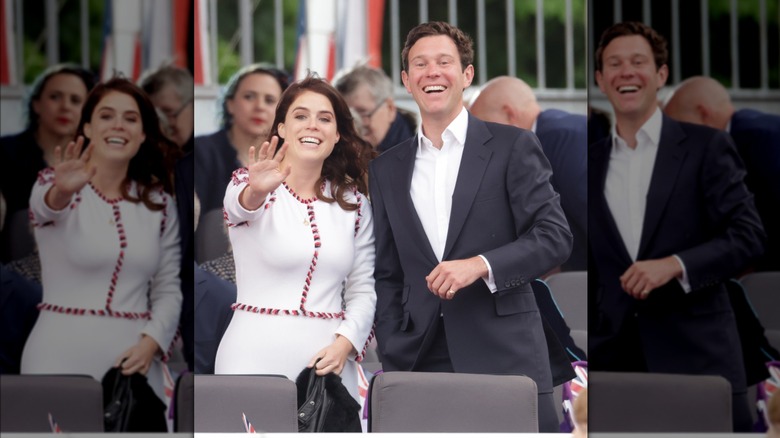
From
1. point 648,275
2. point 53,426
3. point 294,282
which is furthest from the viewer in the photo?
point 294,282

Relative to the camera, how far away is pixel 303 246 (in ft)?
15.9

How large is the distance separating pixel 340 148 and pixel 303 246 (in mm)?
466

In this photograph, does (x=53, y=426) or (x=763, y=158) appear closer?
(x=53, y=426)

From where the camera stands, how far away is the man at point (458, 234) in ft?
15.7

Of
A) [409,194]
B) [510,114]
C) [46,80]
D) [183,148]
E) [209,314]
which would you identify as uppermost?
[46,80]

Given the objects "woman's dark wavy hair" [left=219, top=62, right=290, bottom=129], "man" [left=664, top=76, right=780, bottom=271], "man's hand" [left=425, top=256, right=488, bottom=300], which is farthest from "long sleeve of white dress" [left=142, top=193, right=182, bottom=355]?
"man" [left=664, top=76, right=780, bottom=271]

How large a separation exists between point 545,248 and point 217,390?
1514 millimetres

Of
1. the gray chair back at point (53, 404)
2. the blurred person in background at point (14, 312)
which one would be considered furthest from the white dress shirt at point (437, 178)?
the blurred person in background at point (14, 312)

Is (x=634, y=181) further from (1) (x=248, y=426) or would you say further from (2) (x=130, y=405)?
(2) (x=130, y=405)

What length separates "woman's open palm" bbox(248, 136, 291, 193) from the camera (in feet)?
16.0

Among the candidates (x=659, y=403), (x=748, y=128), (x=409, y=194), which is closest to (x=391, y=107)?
(x=409, y=194)

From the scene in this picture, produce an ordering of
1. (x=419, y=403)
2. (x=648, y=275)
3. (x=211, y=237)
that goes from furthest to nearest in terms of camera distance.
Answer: (x=211, y=237) < (x=648, y=275) < (x=419, y=403)

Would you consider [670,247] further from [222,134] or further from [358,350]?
[222,134]

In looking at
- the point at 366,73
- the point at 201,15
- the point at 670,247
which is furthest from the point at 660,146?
the point at 201,15
